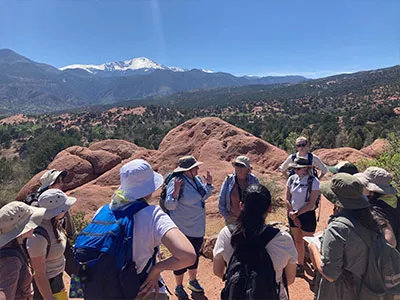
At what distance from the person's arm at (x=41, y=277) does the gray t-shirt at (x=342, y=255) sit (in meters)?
2.21

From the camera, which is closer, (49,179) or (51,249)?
(51,249)

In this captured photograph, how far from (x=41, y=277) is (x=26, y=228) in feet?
1.77

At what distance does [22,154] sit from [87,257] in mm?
39774

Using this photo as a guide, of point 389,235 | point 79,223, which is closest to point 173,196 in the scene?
point 389,235

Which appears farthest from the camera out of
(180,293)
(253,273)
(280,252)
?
(180,293)

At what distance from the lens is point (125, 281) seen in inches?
73.4

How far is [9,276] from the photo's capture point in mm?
2158

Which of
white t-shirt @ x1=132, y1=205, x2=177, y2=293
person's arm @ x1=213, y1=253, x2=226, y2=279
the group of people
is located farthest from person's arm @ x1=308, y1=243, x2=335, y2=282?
white t-shirt @ x1=132, y1=205, x2=177, y2=293

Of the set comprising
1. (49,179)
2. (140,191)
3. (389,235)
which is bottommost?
(389,235)

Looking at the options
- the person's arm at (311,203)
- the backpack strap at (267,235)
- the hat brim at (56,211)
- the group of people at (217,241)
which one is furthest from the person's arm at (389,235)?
the hat brim at (56,211)

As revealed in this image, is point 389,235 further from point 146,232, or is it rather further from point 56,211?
point 56,211

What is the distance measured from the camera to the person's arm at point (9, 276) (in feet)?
7.03

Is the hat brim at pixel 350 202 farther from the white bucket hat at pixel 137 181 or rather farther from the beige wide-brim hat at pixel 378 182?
the white bucket hat at pixel 137 181

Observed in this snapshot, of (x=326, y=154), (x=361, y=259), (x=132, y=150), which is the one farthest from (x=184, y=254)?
(x=132, y=150)
